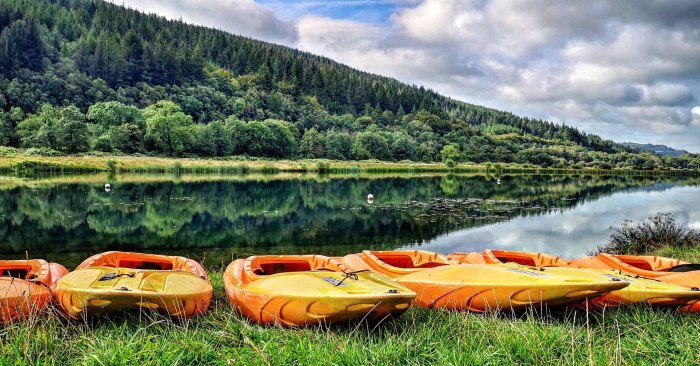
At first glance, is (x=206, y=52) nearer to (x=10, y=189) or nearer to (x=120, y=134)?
(x=120, y=134)

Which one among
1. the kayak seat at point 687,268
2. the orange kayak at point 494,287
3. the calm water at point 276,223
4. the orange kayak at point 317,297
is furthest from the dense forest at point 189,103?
the kayak seat at point 687,268

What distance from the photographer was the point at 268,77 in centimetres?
13338

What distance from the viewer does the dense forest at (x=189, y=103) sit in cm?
7494

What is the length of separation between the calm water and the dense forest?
136 feet

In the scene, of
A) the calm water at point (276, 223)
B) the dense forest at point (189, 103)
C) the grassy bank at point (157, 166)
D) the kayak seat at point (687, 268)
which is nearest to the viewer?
the kayak seat at point (687, 268)

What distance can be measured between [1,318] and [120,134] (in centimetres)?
7247

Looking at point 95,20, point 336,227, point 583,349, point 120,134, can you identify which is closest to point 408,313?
point 583,349

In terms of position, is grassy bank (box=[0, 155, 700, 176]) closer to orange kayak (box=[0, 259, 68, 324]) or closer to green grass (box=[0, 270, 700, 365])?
orange kayak (box=[0, 259, 68, 324])

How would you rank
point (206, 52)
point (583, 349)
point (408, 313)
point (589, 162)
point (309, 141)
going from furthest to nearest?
point (206, 52), point (589, 162), point (309, 141), point (408, 313), point (583, 349)

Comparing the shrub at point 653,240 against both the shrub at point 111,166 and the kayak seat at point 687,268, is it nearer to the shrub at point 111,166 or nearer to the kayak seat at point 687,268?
the kayak seat at point 687,268

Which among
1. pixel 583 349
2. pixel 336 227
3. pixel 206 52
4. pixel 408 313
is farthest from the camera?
pixel 206 52

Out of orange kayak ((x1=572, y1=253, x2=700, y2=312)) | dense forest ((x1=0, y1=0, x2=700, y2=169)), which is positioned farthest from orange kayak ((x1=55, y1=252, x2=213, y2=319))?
dense forest ((x1=0, y1=0, x2=700, y2=169))

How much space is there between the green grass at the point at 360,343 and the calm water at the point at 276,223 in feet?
22.5

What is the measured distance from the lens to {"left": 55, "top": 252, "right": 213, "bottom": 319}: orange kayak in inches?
197
